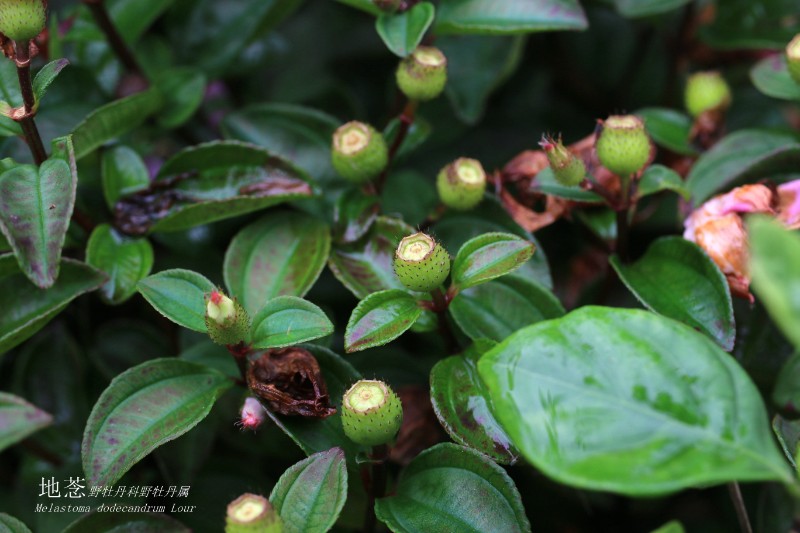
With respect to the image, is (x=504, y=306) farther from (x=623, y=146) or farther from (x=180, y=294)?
(x=180, y=294)

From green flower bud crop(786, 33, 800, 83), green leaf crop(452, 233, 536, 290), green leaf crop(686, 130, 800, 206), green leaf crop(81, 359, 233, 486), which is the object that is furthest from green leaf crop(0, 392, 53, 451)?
green flower bud crop(786, 33, 800, 83)

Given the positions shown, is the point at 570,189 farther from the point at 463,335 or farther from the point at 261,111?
the point at 261,111

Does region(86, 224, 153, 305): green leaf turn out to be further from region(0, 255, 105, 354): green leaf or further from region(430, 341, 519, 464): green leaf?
region(430, 341, 519, 464): green leaf

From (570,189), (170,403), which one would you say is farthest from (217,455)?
(570,189)

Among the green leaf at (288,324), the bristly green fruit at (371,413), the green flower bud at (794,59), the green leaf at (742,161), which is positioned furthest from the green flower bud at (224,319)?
the green flower bud at (794,59)

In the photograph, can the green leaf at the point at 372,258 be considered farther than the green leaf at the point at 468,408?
Yes

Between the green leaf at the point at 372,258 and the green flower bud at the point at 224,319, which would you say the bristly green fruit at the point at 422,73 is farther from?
the green flower bud at the point at 224,319

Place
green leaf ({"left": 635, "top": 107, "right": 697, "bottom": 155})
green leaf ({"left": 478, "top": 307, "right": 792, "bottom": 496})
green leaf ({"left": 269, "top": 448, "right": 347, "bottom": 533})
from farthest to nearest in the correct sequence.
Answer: green leaf ({"left": 635, "top": 107, "right": 697, "bottom": 155})
green leaf ({"left": 269, "top": 448, "right": 347, "bottom": 533})
green leaf ({"left": 478, "top": 307, "right": 792, "bottom": 496})
